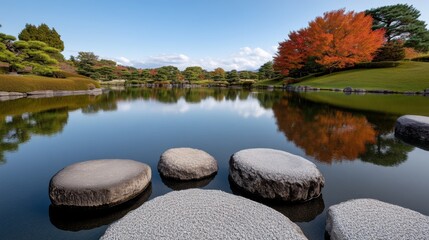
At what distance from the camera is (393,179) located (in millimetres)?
4609

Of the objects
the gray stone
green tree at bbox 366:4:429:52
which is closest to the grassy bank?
the gray stone

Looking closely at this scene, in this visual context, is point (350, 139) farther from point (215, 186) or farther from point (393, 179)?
point (215, 186)

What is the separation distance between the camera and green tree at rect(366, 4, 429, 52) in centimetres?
3672

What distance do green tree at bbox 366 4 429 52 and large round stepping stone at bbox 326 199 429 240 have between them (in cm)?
4796

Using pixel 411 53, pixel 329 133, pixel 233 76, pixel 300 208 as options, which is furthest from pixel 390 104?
pixel 233 76

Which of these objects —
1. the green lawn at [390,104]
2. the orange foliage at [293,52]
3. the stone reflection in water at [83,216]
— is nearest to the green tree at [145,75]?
the orange foliage at [293,52]

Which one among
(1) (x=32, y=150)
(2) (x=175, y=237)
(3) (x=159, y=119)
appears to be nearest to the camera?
(2) (x=175, y=237)

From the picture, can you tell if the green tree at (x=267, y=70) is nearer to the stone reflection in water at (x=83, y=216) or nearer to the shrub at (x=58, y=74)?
the shrub at (x=58, y=74)

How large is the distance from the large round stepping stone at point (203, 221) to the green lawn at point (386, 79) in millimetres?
29383

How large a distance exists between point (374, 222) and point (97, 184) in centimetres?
389

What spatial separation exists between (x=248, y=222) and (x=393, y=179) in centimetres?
401

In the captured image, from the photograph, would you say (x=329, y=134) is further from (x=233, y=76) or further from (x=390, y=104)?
(x=233, y=76)

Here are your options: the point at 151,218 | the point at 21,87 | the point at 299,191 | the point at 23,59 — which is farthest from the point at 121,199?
the point at 23,59

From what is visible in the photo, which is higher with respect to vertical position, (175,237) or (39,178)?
(175,237)
